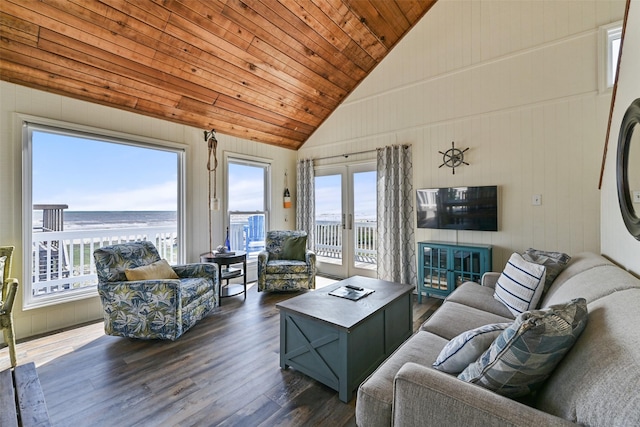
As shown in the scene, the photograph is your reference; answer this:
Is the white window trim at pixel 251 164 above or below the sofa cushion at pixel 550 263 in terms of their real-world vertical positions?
above

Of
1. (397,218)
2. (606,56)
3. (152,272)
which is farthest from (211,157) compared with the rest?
(606,56)

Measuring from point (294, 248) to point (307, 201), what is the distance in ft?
4.03

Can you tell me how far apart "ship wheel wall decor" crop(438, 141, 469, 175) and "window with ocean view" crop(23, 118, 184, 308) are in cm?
368

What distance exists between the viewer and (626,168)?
1827 mm

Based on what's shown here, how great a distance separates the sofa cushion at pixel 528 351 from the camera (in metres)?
0.95

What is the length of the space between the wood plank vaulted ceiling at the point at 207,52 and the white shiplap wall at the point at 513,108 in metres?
0.73

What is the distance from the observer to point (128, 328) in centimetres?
259

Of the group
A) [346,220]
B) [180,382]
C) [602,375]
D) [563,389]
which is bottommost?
[180,382]

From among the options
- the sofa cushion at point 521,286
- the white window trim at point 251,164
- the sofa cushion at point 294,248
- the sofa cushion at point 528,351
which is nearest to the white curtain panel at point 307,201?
the white window trim at point 251,164

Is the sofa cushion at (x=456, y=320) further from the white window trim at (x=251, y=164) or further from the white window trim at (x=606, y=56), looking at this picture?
the white window trim at (x=251, y=164)

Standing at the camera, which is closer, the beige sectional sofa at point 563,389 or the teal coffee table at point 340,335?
the beige sectional sofa at point 563,389

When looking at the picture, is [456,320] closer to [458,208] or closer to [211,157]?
[458,208]

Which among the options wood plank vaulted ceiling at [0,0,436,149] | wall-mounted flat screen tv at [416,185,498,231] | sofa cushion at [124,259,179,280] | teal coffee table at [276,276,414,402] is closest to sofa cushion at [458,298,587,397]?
teal coffee table at [276,276,414,402]

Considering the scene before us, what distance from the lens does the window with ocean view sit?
9.57ft
